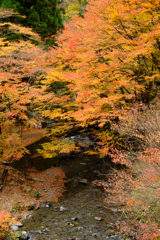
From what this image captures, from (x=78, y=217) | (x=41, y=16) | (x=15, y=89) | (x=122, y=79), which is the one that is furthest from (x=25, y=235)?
(x=41, y=16)

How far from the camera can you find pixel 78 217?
23.7 feet

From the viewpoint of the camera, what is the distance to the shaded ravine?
6.08 m

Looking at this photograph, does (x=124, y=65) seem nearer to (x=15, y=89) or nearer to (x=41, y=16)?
(x=15, y=89)

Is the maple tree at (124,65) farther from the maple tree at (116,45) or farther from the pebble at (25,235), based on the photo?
the pebble at (25,235)

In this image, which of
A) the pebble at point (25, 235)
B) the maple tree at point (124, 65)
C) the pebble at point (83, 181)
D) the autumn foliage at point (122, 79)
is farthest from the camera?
the pebble at point (83, 181)

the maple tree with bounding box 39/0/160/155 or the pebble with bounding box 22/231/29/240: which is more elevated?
the maple tree with bounding box 39/0/160/155

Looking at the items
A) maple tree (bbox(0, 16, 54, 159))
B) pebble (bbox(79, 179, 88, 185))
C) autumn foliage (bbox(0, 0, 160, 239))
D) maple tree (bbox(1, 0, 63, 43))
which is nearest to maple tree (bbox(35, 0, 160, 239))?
autumn foliage (bbox(0, 0, 160, 239))

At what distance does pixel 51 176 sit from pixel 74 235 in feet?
21.7

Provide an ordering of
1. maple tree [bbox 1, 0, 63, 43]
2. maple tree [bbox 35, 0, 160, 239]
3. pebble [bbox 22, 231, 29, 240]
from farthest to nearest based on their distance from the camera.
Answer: maple tree [bbox 1, 0, 63, 43], maple tree [bbox 35, 0, 160, 239], pebble [bbox 22, 231, 29, 240]

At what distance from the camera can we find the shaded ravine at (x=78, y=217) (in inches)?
240

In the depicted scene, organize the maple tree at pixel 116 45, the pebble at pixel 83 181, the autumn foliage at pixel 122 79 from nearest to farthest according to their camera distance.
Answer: the autumn foliage at pixel 122 79
the maple tree at pixel 116 45
the pebble at pixel 83 181

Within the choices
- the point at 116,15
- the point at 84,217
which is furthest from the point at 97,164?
the point at 116,15

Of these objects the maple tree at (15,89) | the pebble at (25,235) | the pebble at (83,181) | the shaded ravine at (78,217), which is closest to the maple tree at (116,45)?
the maple tree at (15,89)

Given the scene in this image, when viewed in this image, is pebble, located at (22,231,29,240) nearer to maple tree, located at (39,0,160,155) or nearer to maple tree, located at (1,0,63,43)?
maple tree, located at (39,0,160,155)
